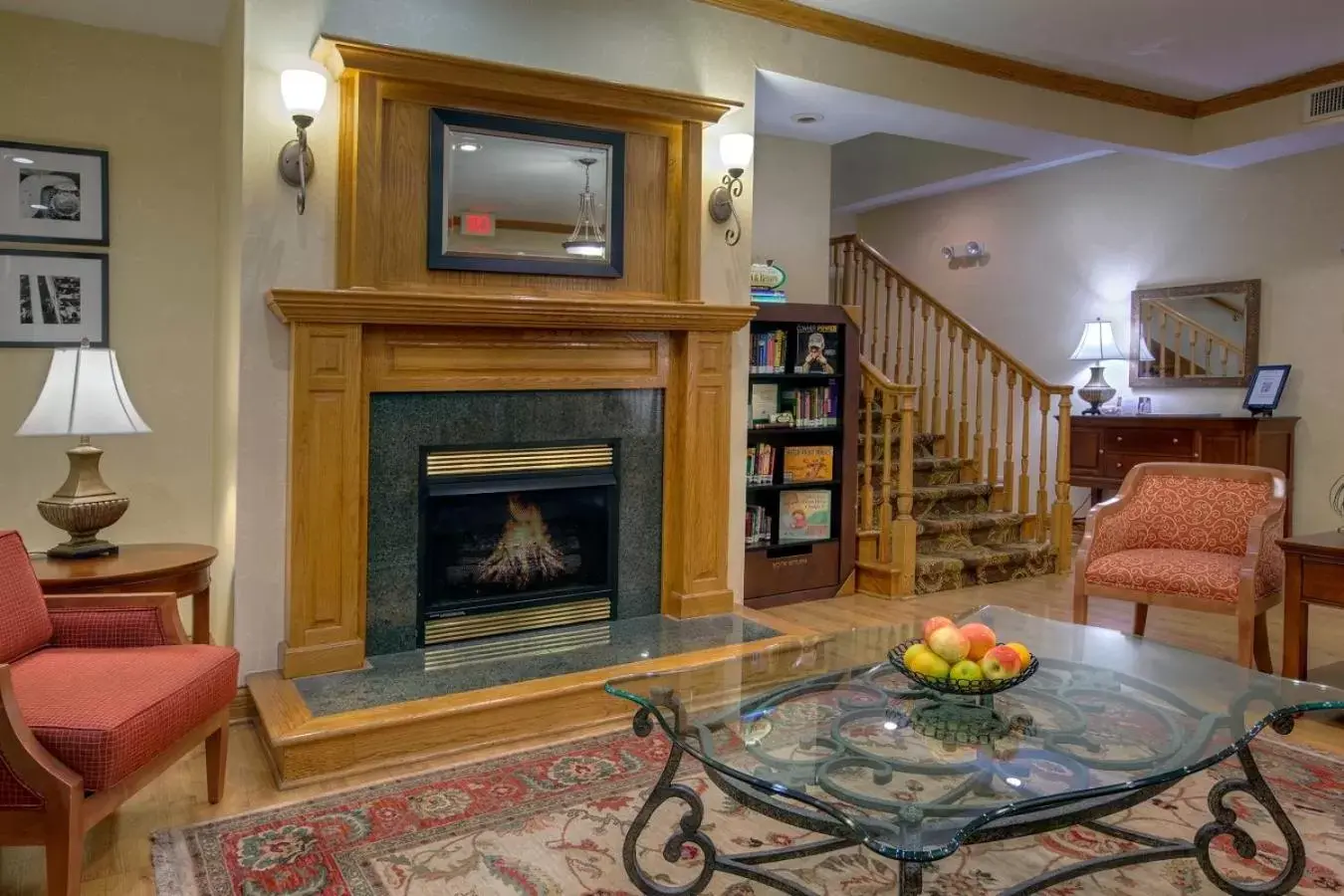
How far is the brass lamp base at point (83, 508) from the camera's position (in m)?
3.19

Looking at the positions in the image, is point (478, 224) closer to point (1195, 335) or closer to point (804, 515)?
point (804, 515)

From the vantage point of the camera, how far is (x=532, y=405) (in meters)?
3.86

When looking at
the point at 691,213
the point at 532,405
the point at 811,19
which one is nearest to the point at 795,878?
the point at 532,405

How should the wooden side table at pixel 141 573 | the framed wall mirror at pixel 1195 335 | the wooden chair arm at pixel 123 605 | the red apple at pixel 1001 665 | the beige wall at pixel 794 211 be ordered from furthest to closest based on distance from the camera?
the framed wall mirror at pixel 1195 335, the beige wall at pixel 794 211, the wooden side table at pixel 141 573, the wooden chair arm at pixel 123 605, the red apple at pixel 1001 665

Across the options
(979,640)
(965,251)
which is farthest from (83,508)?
(965,251)

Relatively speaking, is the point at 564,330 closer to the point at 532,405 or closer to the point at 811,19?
the point at 532,405

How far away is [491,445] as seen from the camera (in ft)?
12.4

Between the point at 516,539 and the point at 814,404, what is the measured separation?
195 cm

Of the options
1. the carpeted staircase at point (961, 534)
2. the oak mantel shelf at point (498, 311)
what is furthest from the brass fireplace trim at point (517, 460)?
the carpeted staircase at point (961, 534)

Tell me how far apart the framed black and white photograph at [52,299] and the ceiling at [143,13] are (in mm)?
927

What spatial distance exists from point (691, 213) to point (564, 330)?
0.74m

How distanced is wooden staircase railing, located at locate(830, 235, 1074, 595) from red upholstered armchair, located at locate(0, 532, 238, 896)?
3630 millimetres

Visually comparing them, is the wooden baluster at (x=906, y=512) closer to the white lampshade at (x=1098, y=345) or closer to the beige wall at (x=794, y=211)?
the beige wall at (x=794, y=211)

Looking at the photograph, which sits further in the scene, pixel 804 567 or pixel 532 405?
pixel 804 567
